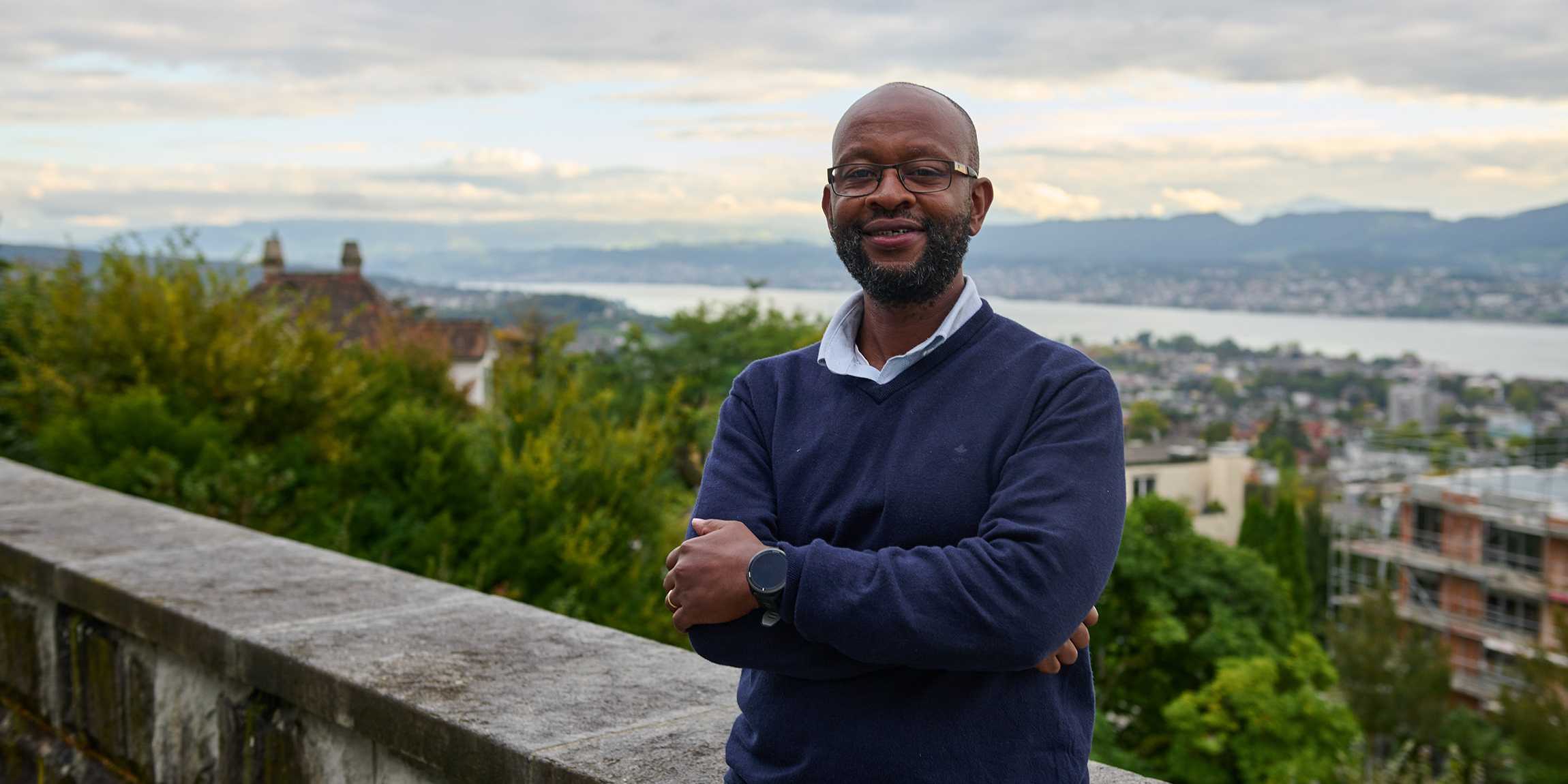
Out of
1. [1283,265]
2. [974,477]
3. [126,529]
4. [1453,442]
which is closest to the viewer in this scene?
[974,477]

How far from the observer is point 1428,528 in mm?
62125

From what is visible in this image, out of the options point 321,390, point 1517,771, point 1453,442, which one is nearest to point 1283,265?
point 1453,442

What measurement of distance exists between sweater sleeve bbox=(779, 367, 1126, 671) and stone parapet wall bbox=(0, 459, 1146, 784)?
635 millimetres

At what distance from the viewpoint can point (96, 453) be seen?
682 centimetres

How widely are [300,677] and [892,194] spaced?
1687 mm

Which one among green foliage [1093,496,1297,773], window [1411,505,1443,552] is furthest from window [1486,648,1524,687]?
green foliage [1093,496,1297,773]

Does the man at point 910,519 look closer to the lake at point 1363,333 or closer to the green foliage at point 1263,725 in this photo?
the green foliage at point 1263,725

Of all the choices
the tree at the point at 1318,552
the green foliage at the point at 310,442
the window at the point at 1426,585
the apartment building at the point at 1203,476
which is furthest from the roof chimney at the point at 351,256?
the window at the point at 1426,585

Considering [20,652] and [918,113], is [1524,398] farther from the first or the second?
[918,113]

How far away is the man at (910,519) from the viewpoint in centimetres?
154

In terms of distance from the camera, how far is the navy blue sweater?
1530 mm

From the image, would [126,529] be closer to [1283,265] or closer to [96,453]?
[96,453]

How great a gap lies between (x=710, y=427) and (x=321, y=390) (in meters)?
17.5

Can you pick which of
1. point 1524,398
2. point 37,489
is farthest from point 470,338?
point 1524,398
